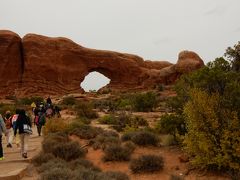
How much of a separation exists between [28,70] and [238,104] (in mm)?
44298

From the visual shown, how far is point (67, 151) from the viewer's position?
12023 millimetres

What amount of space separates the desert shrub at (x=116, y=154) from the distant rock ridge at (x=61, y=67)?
125 feet

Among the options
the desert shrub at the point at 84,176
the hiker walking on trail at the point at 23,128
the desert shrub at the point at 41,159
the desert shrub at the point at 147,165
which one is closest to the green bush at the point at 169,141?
the desert shrub at the point at 147,165

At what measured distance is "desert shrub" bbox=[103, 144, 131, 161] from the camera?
1208cm

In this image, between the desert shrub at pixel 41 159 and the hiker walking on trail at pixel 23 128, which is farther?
the hiker walking on trail at pixel 23 128

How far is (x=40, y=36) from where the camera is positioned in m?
53.2

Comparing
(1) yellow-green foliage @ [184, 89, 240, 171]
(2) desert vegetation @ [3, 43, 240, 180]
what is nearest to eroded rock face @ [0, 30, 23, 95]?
(2) desert vegetation @ [3, 43, 240, 180]

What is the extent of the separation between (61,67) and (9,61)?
6.92 metres

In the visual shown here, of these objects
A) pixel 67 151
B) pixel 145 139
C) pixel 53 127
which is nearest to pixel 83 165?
pixel 67 151

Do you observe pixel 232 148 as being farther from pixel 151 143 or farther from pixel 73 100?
pixel 73 100

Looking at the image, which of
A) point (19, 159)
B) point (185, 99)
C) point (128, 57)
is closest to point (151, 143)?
point (185, 99)

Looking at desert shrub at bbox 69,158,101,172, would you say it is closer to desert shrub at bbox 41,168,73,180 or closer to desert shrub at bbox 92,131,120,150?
desert shrub at bbox 41,168,73,180

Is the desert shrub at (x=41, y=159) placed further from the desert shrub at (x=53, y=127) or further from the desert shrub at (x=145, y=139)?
the desert shrub at (x=53, y=127)

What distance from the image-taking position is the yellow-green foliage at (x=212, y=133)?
9.48m
